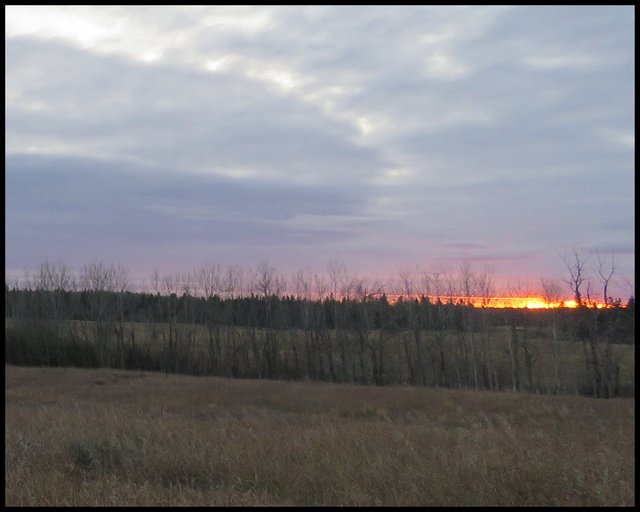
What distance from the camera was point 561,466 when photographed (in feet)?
26.4

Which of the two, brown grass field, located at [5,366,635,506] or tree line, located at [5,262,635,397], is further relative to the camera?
tree line, located at [5,262,635,397]

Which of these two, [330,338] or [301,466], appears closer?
[301,466]

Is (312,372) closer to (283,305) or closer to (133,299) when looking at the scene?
(283,305)

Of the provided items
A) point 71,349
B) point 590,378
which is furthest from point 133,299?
point 590,378

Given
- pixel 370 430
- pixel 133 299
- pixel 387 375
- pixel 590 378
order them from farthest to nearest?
pixel 133 299 → pixel 387 375 → pixel 590 378 → pixel 370 430

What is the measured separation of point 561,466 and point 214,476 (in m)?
4.59

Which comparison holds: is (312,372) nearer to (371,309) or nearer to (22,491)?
(371,309)

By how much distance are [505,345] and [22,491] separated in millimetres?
46812

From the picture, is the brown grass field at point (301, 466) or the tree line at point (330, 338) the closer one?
the brown grass field at point (301, 466)

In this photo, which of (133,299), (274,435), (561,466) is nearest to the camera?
(561,466)

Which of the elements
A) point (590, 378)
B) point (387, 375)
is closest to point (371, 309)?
point (387, 375)

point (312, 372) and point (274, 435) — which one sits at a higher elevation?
point (274, 435)

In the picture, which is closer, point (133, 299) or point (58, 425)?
point (58, 425)

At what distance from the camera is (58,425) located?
12680 mm
